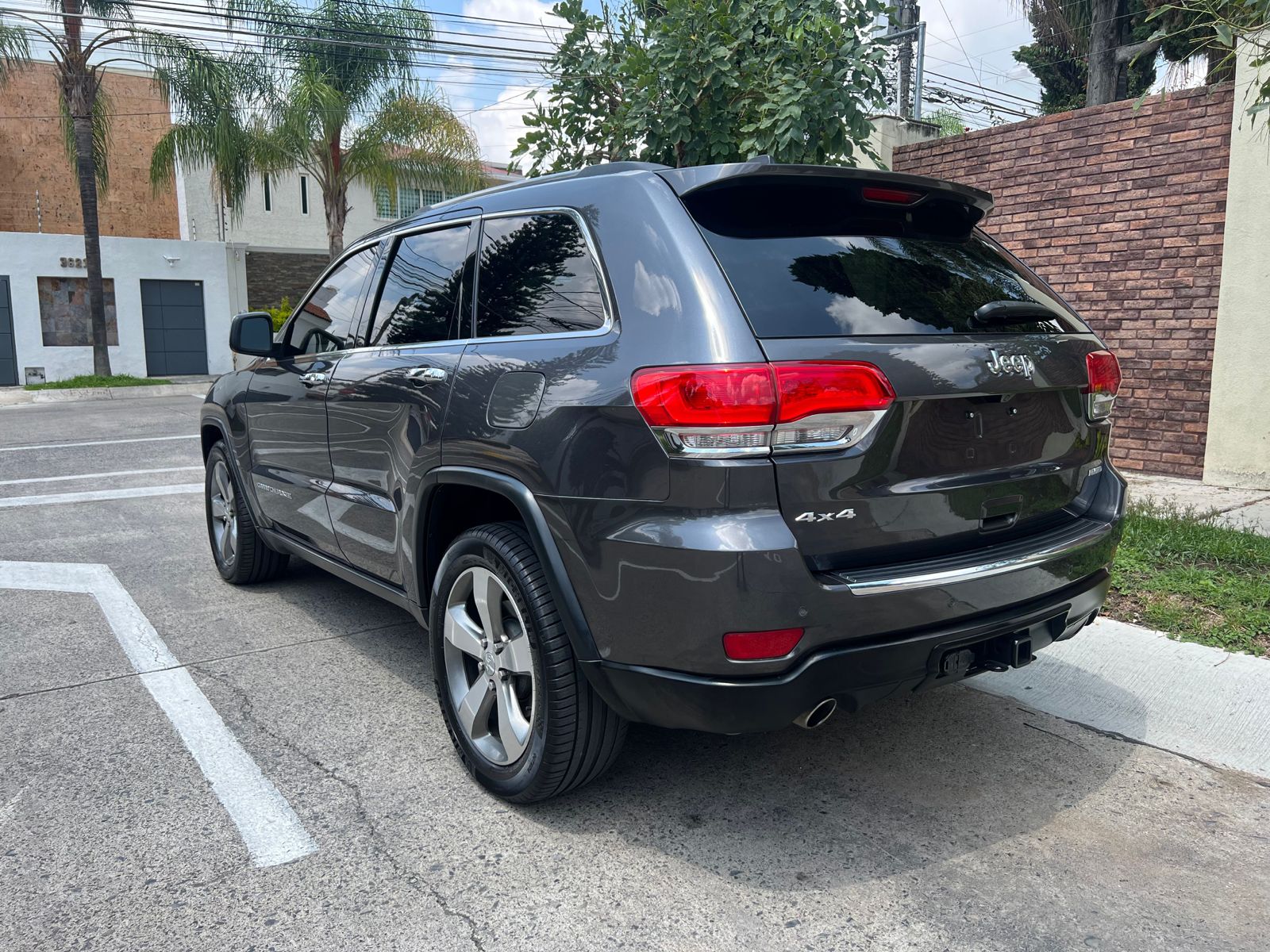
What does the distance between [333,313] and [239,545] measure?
165cm

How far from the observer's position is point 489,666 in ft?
10.4

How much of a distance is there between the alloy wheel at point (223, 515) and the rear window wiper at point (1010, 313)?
4037 millimetres

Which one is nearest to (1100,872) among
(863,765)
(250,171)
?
(863,765)

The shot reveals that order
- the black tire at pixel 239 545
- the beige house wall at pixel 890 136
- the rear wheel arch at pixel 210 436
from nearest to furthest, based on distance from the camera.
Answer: the black tire at pixel 239 545 → the rear wheel arch at pixel 210 436 → the beige house wall at pixel 890 136

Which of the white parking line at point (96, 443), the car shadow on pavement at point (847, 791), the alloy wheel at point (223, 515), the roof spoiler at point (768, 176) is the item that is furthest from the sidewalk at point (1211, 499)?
the white parking line at point (96, 443)

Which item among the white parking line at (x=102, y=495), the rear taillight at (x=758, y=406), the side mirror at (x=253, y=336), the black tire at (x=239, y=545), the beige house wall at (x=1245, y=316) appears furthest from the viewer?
the white parking line at (x=102, y=495)

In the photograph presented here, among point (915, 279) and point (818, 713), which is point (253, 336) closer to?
point (915, 279)

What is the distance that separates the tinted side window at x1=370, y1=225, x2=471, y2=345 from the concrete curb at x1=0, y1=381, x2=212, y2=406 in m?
16.1

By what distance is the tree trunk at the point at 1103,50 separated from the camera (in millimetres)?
20297

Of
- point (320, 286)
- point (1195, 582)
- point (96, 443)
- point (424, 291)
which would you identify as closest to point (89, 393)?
point (96, 443)

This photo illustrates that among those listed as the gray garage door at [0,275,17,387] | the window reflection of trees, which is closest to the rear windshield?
the window reflection of trees

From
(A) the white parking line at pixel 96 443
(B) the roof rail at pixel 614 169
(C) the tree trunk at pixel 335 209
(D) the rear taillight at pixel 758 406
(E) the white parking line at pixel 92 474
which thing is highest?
(C) the tree trunk at pixel 335 209

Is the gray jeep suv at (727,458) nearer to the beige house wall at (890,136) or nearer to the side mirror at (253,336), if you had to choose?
the side mirror at (253,336)

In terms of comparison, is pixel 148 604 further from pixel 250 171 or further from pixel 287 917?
pixel 250 171
